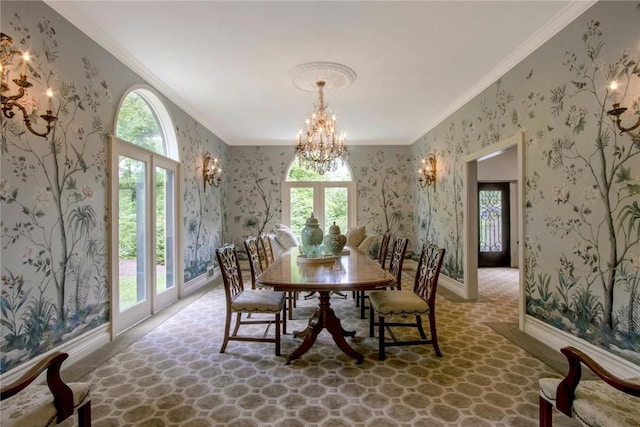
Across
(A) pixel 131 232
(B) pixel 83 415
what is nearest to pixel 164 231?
(A) pixel 131 232

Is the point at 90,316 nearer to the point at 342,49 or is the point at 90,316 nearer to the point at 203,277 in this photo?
the point at 203,277

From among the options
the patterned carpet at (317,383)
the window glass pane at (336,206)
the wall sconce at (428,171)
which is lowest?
the patterned carpet at (317,383)

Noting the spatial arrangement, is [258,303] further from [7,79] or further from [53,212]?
[7,79]

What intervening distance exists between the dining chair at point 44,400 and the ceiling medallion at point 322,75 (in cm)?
299

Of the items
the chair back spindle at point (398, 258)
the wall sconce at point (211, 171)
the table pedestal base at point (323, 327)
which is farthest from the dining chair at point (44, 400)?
the wall sconce at point (211, 171)

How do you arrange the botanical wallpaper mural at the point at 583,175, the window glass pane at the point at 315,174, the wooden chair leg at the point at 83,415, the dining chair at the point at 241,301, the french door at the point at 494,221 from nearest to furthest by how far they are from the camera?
the wooden chair leg at the point at 83,415 → the botanical wallpaper mural at the point at 583,175 → the dining chair at the point at 241,301 → the window glass pane at the point at 315,174 → the french door at the point at 494,221

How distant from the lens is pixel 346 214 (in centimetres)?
680

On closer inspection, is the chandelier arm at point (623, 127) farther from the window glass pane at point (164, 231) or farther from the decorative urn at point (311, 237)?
the window glass pane at point (164, 231)

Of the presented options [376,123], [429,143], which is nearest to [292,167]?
[376,123]

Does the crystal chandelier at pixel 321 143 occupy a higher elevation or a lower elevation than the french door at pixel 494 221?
higher

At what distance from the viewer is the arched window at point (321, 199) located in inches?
266

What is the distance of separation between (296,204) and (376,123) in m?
2.41

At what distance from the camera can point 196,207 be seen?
4.95 meters

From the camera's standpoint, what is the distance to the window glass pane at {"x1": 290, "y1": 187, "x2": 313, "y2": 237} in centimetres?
677
